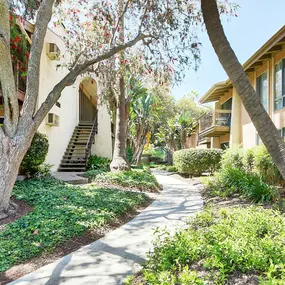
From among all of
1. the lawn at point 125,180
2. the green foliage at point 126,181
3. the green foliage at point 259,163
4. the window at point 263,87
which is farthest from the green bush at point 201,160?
the green foliage at point 126,181

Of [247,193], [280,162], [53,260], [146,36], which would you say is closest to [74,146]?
[146,36]

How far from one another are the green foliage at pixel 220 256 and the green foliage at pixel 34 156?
5.91 meters

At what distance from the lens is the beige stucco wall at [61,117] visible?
11.1 meters

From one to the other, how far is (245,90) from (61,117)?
1112 cm

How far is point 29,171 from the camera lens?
8461 millimetres

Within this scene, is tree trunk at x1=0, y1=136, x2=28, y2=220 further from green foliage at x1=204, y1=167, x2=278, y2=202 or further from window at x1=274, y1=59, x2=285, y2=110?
window at x1=274, y1=59, x2=285, y2=110

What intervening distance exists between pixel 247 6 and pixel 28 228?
8.90 metres

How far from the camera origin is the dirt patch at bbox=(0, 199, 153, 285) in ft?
10.7

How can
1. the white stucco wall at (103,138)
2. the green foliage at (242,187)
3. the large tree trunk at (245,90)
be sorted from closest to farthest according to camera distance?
the large tree trunk at (245,90) → the green foliage at (242,187) → the white stucco wall at (103,138)

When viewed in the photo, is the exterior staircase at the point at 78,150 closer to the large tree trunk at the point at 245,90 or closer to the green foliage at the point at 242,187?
the green foliage at the point at 242,187

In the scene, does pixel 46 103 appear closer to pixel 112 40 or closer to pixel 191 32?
pixel 112 40

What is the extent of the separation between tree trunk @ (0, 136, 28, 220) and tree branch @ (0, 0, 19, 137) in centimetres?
25

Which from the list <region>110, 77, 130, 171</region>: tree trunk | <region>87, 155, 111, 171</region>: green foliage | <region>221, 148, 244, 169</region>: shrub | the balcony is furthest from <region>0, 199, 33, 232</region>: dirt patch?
the balcony

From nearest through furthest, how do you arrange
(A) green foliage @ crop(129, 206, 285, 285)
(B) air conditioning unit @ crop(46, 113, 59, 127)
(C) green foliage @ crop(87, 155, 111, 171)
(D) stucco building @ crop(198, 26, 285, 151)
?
1. (A) green foliage @ crop(129, 206, 285, 285)
2. (B) air conditioning unit @ crop(46, 113, 59, 127)
3. (D) stucco building @ crop(198, 26, 285, 151)
4. (C) green foliage @ crop(87, 155, 111, 171)
